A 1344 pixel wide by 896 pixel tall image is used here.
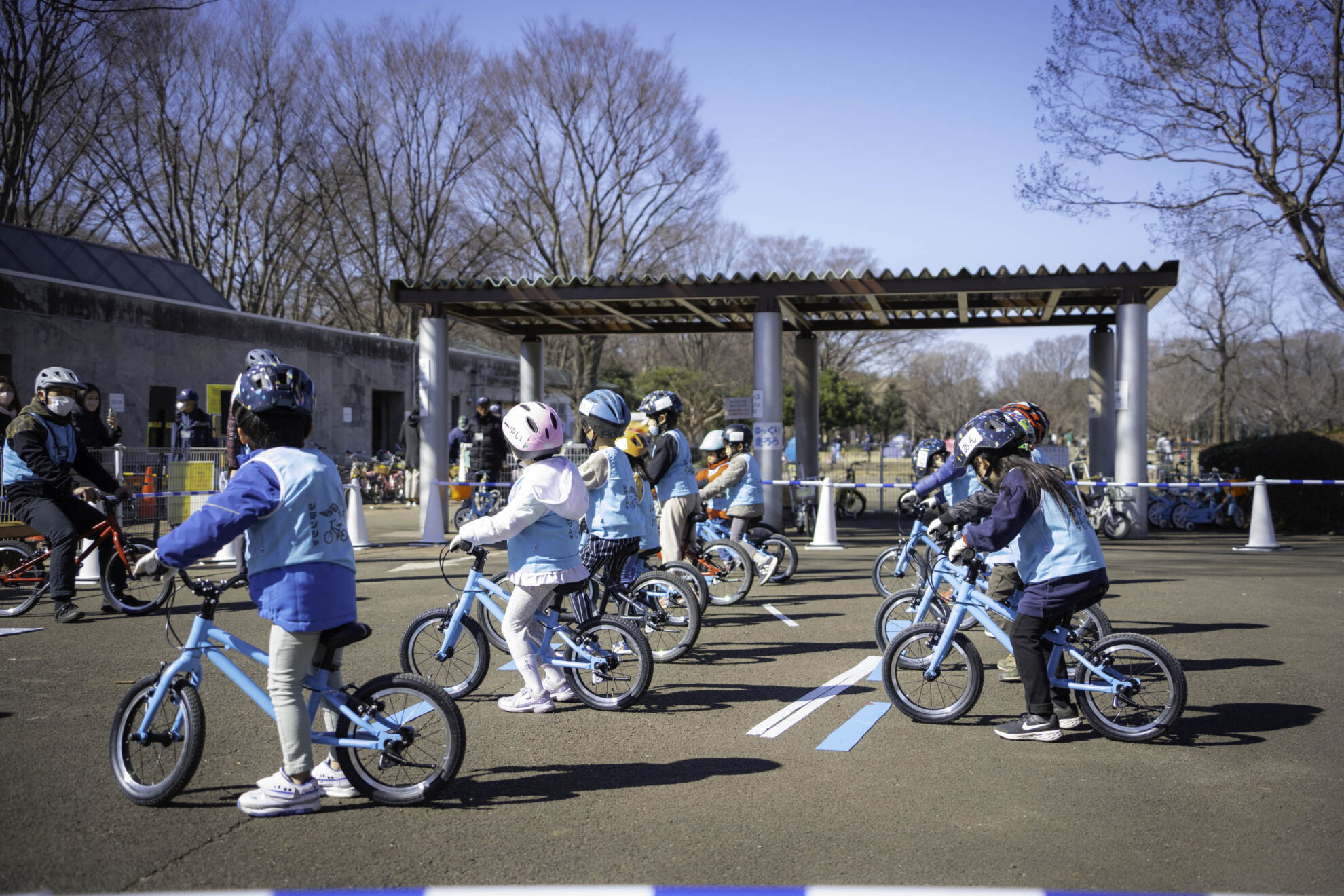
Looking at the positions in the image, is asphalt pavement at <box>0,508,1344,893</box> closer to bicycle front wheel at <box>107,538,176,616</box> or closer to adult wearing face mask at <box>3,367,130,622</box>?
adult wearing face mask at <box>3,367,130,622</box>

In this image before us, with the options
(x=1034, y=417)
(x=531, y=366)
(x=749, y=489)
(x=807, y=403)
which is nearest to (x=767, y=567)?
(x=749, y=489)

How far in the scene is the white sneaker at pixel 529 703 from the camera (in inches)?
231

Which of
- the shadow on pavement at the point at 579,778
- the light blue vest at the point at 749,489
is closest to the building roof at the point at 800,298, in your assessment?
the light blue vest at the point at 749,489

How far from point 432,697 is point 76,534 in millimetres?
6086

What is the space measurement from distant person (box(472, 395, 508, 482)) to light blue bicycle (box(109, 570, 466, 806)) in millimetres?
12092

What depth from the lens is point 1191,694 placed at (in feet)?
21.0

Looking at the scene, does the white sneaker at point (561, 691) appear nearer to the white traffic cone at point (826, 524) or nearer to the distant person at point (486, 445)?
the white traffic cone at point (826, 524)

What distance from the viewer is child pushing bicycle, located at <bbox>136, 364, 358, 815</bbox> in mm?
3924

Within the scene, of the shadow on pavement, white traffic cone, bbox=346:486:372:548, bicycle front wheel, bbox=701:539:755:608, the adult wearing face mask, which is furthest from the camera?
white traffic cone, bbox=346:486:372:548

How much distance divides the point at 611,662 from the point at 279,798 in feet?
6.85

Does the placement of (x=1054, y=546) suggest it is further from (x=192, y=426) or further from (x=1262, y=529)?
(x=192, y=426)

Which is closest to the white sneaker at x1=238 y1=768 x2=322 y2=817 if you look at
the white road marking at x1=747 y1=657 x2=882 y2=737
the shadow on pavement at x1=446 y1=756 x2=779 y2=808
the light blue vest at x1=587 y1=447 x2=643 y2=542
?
the shadow on pavement at x1=446 y1=756 x2=779 y2=808

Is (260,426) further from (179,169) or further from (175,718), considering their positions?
(179,169)

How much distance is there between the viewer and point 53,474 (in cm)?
854
